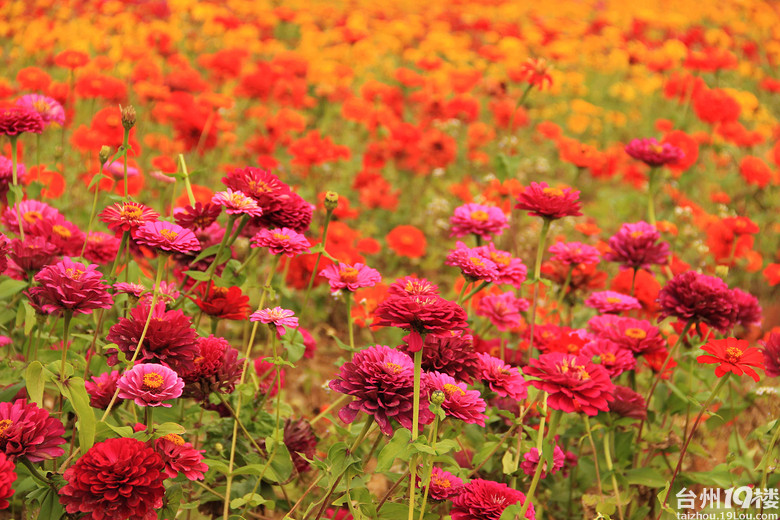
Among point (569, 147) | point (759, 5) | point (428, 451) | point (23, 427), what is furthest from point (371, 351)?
point (759, 5)

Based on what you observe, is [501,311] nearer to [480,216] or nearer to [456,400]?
[480,216]

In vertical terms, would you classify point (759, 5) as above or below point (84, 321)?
above

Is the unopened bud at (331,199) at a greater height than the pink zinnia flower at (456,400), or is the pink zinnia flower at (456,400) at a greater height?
the unopened bud at (331,199)

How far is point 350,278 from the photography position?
1.86m

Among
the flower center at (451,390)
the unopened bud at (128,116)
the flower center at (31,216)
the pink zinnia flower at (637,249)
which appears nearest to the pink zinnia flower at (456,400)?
the flower center at (451,390)

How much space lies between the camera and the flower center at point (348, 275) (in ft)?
6.08

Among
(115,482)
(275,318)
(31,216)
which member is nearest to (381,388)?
(275,318)

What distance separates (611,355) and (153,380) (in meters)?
1.23

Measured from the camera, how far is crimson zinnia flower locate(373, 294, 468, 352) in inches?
54.8

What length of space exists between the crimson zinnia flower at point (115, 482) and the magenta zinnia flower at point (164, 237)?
445 millimetres

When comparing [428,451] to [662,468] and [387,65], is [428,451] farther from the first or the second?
[387,65]

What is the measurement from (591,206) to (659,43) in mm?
4809

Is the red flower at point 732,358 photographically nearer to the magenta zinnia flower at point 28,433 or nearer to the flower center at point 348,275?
the flower center at point 348,275

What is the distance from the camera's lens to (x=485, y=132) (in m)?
4.88
